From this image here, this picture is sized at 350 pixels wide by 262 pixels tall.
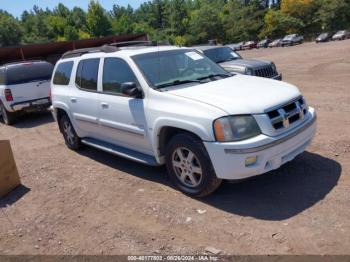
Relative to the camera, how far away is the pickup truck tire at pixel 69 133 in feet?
23.5

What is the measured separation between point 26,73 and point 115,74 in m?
6.72

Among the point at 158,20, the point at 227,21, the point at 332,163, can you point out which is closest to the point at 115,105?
the point at 332,163

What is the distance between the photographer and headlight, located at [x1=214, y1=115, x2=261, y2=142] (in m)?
4.11

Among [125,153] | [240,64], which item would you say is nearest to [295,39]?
[240,64]

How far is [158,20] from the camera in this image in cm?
12700

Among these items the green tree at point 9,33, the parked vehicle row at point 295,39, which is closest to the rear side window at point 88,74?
the parked vehicle row at point 295,39

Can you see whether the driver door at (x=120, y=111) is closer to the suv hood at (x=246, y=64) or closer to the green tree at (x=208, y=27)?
the suv hood at (x=246, y=64)

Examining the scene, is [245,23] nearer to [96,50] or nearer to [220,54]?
[220,54]

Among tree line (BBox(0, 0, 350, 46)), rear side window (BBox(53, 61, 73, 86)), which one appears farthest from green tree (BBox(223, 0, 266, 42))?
rear side window (BBox(53, 61, 73, 86))

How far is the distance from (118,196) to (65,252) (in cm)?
129

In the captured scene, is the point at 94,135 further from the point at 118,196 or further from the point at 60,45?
the point at 60,45

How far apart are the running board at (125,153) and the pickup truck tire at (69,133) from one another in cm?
58

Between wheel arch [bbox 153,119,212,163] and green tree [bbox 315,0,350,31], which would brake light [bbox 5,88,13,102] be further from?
green tree [bbox 315,0,350,31]

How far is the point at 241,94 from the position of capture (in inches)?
177
